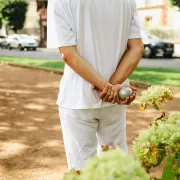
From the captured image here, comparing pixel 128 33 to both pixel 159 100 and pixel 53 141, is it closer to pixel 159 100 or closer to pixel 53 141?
pixel 159 100

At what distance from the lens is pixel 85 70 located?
177 cm

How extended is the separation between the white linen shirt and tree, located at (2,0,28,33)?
4190cm

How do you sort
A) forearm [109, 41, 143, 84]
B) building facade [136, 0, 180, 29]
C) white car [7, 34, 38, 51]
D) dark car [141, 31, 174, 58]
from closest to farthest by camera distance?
forearm [109, 41, 143, 84] → dark car [141, 31, 174, 58] → white car [7, 34, 38, 51] → building facade [136, 0, 180, 29]

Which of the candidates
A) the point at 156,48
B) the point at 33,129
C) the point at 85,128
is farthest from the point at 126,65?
the point at 156,48

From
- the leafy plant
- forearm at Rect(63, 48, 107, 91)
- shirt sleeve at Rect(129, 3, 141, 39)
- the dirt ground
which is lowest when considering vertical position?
the dirt ground

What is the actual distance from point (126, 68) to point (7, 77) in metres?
9.09

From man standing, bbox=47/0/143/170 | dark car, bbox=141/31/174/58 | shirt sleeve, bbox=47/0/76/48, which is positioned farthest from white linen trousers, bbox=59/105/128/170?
dark car, bbox=141/31/174/58

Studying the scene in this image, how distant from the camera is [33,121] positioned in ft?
19.5

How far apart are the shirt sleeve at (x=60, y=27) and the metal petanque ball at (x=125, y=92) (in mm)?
337

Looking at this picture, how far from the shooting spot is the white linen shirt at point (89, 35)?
5.84ft

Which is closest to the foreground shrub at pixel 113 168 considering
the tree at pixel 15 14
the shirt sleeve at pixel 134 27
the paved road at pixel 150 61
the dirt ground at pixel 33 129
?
the shirt sleeve at pixel 134 27

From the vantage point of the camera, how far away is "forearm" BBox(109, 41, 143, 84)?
1871 mm

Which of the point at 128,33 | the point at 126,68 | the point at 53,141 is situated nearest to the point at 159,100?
the point at 126,68

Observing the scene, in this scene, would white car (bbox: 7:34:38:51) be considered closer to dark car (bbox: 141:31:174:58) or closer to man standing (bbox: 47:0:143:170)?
dark car (bbox: 141:31:174:58)
